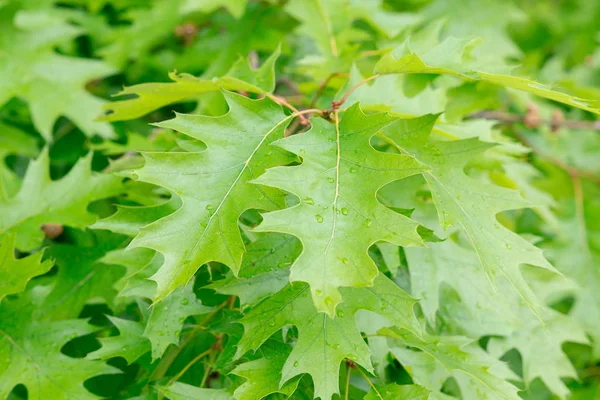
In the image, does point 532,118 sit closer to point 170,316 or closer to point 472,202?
point 472,202

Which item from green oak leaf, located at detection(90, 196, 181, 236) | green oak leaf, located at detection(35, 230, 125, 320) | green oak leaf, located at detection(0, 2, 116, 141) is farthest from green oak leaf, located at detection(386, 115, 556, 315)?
green oak leaf, located at detection(0, 2, 116, 141)

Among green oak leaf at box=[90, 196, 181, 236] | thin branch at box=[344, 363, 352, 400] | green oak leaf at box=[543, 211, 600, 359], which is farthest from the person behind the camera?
green oak leaf at box=[543, 211, 600, 359]

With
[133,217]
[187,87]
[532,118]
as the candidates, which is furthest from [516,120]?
[133,217]

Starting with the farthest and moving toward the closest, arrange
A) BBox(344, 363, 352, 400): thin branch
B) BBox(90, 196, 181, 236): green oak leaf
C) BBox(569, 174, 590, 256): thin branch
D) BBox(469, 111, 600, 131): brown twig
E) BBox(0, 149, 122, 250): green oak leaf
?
BBox(569, 174, 590, 256): thin branch, BBox(469, 111, 600, 131): brown twig, BBox(0, 149, 122, 250): green oak leaf, BBox(90, 196, 181, 236): green oak leaf, BBox(344, 363, 352, 400): thin branch

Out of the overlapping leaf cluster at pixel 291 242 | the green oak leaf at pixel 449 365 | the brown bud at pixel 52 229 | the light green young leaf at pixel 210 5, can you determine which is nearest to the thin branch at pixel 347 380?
the overlapping leaf cluster at pixel 291 242

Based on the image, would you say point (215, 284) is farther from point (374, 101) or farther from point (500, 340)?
point (500, 340)

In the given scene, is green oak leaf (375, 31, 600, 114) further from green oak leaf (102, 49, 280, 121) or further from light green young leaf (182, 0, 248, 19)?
light green young leaf (182, 0, 248, 19)
